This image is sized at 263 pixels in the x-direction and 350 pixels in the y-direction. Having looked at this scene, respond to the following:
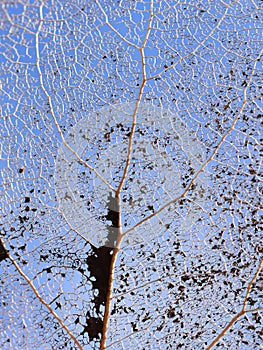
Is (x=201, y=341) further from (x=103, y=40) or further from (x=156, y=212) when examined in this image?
(x=103, y=40)

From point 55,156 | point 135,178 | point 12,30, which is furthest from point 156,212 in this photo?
point 12,30

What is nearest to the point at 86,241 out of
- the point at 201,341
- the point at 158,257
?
the point at 158,257

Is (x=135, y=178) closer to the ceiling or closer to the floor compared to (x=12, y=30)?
closer to the floor

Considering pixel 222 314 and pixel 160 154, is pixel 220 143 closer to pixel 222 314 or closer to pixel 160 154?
pixel 160 154

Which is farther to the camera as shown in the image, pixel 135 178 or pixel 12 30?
pixel 135 178

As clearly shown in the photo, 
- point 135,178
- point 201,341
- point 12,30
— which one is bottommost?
point 201,341

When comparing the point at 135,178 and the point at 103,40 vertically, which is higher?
the point at 103,40

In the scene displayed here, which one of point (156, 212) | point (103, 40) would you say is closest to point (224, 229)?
point (156, 212)

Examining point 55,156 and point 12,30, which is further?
point 55,156

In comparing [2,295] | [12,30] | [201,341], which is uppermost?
[12,30]
